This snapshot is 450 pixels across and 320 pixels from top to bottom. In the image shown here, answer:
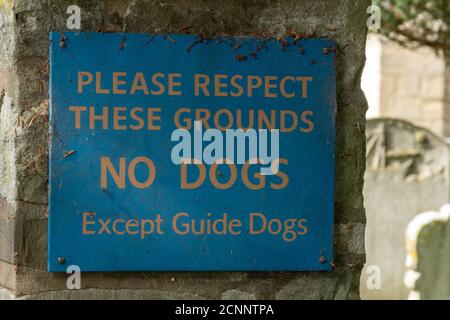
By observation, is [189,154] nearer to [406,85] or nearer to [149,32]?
[149,32]

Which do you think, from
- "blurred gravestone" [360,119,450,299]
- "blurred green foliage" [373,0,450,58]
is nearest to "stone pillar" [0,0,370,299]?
"blurred green foliage" [373,0,450,58]

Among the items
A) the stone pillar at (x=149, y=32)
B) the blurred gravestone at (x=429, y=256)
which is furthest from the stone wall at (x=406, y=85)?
the stone pillar at (x=149, y=32)

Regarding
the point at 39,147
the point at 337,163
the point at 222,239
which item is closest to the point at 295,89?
the point at 337,163

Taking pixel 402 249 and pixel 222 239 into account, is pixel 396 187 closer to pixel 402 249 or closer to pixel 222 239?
pixel 402 249

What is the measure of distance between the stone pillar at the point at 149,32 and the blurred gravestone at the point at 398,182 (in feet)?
14.0

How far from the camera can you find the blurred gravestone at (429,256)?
5927mm

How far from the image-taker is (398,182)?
7281 mm

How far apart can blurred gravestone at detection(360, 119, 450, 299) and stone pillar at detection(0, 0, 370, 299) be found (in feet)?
14.0

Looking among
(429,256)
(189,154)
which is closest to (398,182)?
(429,256)

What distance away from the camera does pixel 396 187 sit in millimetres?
7281

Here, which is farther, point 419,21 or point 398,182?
point 398,182

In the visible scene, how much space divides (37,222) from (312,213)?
2.72 feet

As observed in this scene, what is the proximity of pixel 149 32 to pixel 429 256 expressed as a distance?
144 inches

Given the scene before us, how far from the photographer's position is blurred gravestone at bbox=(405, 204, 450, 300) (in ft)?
19.4
